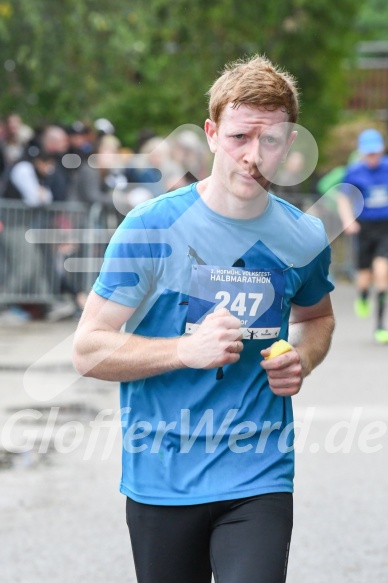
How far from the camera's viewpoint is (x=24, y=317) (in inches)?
624

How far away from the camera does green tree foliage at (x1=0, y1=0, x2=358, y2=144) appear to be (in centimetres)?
2134

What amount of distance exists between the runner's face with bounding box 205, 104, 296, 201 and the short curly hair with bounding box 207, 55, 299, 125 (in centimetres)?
2

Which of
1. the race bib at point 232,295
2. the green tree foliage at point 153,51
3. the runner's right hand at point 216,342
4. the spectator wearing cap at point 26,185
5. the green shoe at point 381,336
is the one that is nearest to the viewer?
the runner's right hand at point 216,342

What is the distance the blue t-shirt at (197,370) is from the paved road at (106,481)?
3.51ft

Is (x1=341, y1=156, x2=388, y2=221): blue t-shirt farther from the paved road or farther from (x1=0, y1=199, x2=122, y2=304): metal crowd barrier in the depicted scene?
the paved road

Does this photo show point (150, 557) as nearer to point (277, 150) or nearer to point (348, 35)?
point (277, 150)

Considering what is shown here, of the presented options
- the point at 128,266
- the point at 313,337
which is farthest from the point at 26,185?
the point at 128,266

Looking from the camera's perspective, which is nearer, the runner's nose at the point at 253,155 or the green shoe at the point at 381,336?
the runner's nose at the point at 253,155

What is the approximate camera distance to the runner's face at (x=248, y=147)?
11.9 ft

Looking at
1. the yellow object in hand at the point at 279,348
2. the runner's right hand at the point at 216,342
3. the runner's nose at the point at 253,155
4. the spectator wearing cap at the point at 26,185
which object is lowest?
the spectator wearing cap at the point at 26,185

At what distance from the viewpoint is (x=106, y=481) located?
25.3 ft

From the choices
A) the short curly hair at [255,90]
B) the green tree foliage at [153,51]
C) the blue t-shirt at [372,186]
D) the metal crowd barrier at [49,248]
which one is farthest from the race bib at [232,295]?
the green tree foliage at [153,51]

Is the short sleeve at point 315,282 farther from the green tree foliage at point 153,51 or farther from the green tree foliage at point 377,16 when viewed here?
the green tree foliage at point 377,16

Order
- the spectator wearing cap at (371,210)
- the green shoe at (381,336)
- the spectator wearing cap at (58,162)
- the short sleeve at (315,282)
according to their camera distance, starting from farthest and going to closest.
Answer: the spectator wearing cap at (58,162)
the spectator wearing cap at (371,210)
the green shoe at (381,336)
the short sleeve at (315,282)
